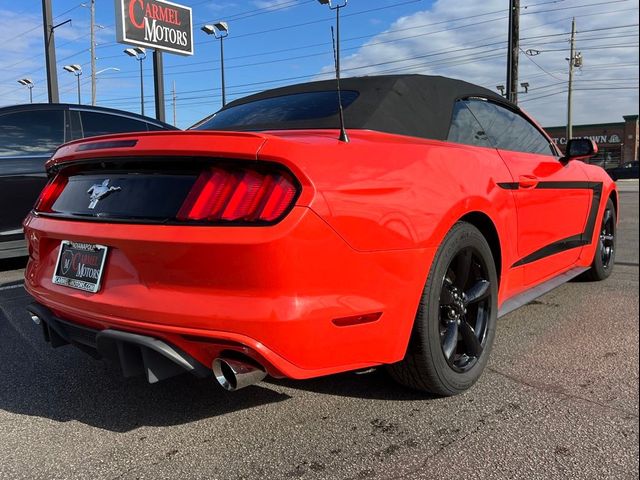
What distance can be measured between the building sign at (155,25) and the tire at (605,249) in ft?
45.5

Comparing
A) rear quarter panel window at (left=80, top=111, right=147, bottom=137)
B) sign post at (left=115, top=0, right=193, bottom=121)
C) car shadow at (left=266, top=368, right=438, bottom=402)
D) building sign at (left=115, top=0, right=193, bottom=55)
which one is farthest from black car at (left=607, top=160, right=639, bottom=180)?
building sign at (left=115, top=0, right=193, bottom=55)

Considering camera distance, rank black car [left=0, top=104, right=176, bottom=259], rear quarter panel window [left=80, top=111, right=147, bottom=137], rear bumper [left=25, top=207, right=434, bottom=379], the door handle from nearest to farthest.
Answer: rear bumper [left=25, top=207, right=434, bottom=379], the door handle, black car [left=0, top=104, right=176, bottom=259], rear quarter panel window [left=80, top=111, right=147, bottom=137]

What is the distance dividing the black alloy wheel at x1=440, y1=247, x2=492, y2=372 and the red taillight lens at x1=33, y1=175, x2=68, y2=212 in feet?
6.26

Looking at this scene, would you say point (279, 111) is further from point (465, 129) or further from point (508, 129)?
point (508, 129)

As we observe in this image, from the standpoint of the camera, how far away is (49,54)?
15.0 m

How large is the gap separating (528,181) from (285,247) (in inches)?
75.7

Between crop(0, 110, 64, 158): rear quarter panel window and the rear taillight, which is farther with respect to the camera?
crop(0, 110, 64, 158): rear quarter panel window

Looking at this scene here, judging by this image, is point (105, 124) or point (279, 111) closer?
Result: point (279, 111)

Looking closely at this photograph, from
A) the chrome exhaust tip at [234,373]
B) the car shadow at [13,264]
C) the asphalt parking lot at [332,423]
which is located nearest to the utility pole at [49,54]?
the car shadow at [13,264]

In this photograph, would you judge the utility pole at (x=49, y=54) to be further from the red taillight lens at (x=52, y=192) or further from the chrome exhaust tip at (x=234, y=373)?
the chrome exhaust tip at (x=234, y=373)

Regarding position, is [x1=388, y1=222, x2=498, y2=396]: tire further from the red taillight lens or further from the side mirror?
the red taillight lens

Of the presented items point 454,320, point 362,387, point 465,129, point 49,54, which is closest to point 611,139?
point 49,54

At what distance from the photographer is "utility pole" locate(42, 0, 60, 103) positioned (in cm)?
1478

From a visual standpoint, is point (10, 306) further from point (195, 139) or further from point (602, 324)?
point (602, 324)
